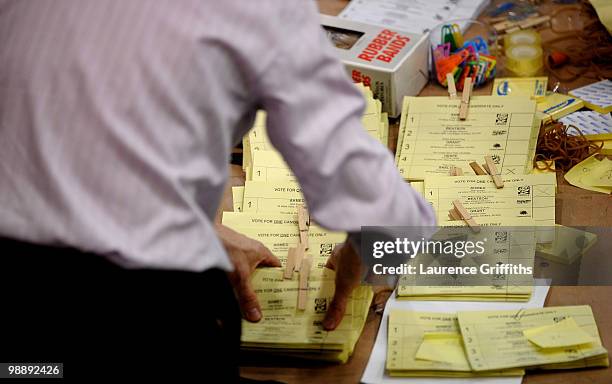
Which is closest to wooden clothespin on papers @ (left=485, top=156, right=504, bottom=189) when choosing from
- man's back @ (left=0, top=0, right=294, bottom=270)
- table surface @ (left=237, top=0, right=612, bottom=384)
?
table surface @ (left=237, top=0, right=612, bottom=384)

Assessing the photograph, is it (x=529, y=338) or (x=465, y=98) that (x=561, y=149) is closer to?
(x=465, y=98)

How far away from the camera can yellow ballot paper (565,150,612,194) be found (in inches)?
59.4

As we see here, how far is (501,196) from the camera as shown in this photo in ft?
4.76

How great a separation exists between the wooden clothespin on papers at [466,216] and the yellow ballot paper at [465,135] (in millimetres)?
111

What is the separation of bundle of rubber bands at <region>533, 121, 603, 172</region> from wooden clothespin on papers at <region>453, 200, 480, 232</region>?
0.22 metres

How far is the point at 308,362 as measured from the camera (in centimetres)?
126

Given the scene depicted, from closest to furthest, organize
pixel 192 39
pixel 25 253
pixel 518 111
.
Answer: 1. pixel 192 39
2. pixel 25 253
3. pixel 518 111

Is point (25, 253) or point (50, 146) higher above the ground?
point (50, 146)

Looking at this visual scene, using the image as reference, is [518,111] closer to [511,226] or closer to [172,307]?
[511,226]

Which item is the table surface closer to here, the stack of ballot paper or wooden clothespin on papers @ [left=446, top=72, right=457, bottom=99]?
the stack of ballot paper

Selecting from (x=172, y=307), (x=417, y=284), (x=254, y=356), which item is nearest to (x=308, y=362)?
(x=254, y=356)

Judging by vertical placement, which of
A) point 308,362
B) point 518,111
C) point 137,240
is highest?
point 137,240

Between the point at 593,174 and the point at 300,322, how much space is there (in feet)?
2.07

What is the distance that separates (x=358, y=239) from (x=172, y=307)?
240 millimetres
